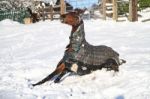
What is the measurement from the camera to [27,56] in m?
14.0

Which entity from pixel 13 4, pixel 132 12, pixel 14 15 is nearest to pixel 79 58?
pixel 132 12

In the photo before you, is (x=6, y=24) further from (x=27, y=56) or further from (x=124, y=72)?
(x=124, y=72)

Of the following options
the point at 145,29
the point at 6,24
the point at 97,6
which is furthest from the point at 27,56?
the point at 97,6

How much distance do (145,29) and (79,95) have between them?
10.9 m

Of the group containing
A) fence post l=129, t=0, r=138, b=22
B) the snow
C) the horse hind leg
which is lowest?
the snow

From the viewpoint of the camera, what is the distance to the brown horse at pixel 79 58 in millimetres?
9047

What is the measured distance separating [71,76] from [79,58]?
627 mm

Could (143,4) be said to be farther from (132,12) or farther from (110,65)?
(110,65)

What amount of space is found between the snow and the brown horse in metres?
0.14

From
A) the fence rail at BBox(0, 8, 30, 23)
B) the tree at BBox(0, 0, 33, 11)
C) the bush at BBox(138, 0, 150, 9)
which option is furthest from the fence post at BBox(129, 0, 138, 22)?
the tree at BBox(0, 0, 33, 11)

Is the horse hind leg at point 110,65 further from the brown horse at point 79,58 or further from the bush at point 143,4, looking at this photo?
the bush at point 143,4

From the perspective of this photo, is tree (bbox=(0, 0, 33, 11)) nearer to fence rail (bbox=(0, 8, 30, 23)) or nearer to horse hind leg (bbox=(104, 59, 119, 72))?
fence rail (bbox=(0, 8, 30, 23))

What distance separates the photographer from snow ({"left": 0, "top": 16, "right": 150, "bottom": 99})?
798 cm

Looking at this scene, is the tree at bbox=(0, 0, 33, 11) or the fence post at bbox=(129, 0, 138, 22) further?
the tree at bbox=(0, 0, 33, 11)
